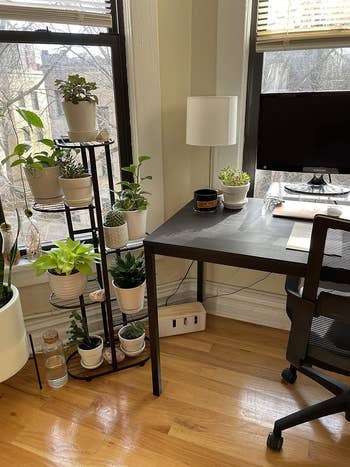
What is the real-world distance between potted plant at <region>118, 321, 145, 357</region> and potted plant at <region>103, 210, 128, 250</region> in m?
0.53

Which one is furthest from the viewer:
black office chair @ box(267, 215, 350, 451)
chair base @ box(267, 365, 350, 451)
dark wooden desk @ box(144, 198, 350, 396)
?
chair base @ box(267, 365, 350, 451)

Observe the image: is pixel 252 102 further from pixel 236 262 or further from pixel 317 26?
pixel 236 262

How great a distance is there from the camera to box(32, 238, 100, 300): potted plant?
4.95ft

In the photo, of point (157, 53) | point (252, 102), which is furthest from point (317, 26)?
point (157, 53)

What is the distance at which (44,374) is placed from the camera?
1784 mm

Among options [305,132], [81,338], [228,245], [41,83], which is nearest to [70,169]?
[41,83]

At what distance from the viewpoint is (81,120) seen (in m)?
1.41

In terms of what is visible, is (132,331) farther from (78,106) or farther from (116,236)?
(78,106)

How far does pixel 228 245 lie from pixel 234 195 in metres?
0.42

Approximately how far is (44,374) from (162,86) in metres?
1.61

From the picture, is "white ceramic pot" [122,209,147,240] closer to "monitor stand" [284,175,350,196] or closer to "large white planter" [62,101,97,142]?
"large white planter" [62,101,97,142]

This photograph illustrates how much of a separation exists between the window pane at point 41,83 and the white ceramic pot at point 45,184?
331 millimetres

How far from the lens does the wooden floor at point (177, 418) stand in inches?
53.7

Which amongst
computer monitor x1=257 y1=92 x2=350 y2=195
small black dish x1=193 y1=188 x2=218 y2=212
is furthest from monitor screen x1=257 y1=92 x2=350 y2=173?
small black dish x1=193 y1=188 x2=218 y2=212
